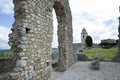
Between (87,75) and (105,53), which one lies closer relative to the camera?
(87,75)

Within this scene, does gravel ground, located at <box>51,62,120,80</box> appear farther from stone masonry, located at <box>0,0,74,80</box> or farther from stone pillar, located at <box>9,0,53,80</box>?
stone pillar, located at <box>9,0,53,80</box>

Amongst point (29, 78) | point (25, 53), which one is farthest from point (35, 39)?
point (29, 78)

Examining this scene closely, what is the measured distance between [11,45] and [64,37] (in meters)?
6.46

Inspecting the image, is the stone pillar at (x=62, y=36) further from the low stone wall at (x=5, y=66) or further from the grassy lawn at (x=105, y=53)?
the grassy lawn at (x=105, y=53)

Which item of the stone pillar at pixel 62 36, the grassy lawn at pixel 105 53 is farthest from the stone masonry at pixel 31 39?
the grassy lawn at pixel 105 53

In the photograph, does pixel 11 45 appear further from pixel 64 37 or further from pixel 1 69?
pixel 1 69

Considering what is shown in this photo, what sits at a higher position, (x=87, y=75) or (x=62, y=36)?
(x=62, y=36)

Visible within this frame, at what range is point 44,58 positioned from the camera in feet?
22.2

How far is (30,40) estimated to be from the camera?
5539 millimetres

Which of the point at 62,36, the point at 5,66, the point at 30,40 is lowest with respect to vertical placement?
the point at 5,66

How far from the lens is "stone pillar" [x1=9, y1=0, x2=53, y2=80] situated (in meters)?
5.09

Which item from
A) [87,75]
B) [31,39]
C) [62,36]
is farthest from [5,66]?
[31,39]

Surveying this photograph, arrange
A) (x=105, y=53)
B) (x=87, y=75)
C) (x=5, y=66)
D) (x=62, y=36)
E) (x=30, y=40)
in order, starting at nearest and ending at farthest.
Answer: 1. (x=30, y=40)
2. (x=87, y=75)
3. (x=62, y=36)
4. (x=5, y=66)
5. (x=105, y=53)

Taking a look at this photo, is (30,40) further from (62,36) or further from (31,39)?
(62,36)
